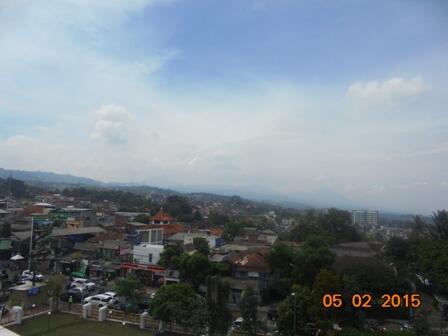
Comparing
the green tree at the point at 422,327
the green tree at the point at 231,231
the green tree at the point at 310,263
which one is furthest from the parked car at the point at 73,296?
the green tree at the point at 231,231

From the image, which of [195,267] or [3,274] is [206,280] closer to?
[195,267]

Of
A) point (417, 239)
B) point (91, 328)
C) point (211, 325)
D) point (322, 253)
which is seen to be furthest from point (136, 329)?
point (417, 239)

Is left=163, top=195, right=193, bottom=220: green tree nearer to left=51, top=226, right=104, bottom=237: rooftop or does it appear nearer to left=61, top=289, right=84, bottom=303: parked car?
left=51, top=226, right=104, bottom=237: rooftop

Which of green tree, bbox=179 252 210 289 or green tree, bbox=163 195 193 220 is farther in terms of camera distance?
green tree, bbox=163 195 193 220

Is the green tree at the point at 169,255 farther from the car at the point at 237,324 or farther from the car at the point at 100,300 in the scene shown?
the car at the point at 237,324

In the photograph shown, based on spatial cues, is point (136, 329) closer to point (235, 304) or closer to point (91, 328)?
point (91, 328)

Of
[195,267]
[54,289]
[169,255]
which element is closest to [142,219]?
[169,255]

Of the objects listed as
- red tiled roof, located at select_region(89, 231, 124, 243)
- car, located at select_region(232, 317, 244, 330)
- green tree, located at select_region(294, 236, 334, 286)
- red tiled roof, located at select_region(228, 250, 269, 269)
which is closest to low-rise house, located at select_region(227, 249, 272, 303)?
red tiled roof, located at select_region(228, 250, 269, 269)
